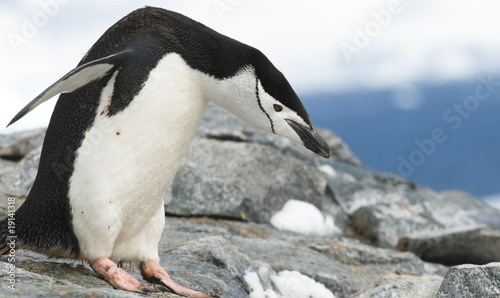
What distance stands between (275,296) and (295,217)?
2.45 m

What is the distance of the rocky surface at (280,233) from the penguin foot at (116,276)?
46mm

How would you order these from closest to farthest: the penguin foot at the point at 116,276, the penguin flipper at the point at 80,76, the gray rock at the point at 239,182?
1. the penguin flipper at the point at 80,76
2. the penguin foot at the point at 116,276
3. the gray rock at the point at 239,182

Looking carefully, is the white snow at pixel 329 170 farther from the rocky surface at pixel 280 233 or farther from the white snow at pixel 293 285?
the white snow at pixel 293 285

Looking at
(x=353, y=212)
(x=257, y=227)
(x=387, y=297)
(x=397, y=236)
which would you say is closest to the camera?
(x=387, y=297)

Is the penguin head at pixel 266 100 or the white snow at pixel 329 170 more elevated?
the white snow at pixel 329 170

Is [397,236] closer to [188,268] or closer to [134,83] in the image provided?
[188,268]

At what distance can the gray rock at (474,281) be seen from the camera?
2.54 metres

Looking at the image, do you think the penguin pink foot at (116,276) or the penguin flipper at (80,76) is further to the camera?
the penguin pink foot at (116,276)

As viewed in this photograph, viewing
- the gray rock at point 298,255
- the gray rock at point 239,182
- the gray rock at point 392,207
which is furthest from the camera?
the gray rock at point 392,207

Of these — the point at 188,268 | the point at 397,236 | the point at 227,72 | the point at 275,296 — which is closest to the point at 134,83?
the point at 227,72

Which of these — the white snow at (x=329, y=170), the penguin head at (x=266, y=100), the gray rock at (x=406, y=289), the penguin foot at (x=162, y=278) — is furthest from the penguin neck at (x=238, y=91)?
the white snow at (x=329, y=170)

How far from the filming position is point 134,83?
8.39 feet

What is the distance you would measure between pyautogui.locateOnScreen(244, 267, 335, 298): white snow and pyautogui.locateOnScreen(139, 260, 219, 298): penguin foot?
0.74m

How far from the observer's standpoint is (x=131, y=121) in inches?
100
